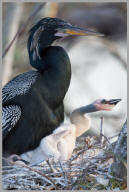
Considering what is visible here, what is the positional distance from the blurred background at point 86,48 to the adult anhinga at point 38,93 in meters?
2.10

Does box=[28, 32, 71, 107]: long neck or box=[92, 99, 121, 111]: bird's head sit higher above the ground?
box=[28, 32, 71, 107]: long neck

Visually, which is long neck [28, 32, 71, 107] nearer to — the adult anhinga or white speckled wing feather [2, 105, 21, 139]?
the adult anhinga

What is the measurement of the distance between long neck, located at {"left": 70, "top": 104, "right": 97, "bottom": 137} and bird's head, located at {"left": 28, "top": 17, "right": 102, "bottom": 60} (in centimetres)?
52

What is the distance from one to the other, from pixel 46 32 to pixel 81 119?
0.68 meters

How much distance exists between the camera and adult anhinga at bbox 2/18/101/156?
12.2 ft

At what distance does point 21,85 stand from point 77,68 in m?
4.20

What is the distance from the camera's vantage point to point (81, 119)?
12.7 ft

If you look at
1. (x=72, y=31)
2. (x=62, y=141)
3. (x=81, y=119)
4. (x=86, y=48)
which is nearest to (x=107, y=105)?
(x=81, y=119)

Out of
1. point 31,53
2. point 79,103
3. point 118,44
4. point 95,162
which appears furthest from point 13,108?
point 118,44

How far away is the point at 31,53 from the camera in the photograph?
3.81 m

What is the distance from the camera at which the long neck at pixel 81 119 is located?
3863mm

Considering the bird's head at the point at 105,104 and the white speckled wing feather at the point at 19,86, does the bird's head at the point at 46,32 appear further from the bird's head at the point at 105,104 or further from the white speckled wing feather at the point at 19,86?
the bird's head at the point at 105,104

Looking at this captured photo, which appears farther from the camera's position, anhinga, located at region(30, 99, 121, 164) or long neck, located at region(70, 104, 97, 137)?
long neck, located at region(70, 104, 97, 137)

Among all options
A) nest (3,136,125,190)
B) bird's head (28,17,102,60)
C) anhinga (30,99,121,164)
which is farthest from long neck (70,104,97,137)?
bird's head (28,17,102,60)
